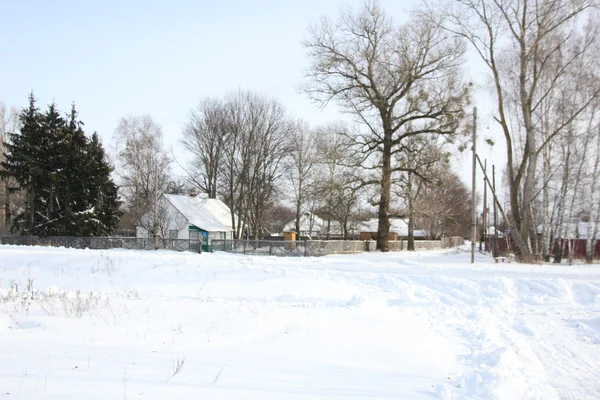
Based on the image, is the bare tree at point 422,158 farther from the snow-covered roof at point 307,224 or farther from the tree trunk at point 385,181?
the snow-covered roof at point 307,224

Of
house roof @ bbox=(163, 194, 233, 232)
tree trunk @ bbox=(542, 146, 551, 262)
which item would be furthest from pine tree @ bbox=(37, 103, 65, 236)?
tree trunk @ bbox=(542, 146, 551, 262)

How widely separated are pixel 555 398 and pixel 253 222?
147 feet

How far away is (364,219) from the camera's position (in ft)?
197

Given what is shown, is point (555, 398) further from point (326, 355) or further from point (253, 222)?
point (253, 222)

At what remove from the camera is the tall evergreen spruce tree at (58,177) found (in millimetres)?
38312

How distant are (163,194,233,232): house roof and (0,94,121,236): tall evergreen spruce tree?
23.7ft

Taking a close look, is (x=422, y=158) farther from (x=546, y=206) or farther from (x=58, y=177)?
(x=58, y=177)

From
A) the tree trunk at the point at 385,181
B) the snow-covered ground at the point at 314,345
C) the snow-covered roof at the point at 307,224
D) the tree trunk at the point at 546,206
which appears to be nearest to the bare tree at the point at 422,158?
the tree trunk at the point at 385,181

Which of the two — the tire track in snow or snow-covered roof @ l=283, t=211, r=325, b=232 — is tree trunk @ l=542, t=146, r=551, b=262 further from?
snow-covered roof @ l=283, t=211, r=325, b=232

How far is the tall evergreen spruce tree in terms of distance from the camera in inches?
1508

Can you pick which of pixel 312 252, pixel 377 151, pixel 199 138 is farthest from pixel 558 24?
pixel 199 138

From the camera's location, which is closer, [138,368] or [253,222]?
[138,368]

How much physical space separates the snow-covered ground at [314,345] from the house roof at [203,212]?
34463 millimetres

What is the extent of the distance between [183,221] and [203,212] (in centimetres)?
336
